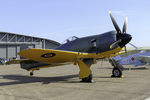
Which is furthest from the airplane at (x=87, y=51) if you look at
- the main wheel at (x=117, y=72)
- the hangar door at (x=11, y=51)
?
the hangar door at (x=11, y=51)

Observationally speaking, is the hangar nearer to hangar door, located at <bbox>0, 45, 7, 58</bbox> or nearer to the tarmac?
hangar door, located at <bbox>0, 45, 7, 58</bbox>

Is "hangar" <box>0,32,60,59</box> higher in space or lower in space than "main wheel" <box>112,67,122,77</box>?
higher

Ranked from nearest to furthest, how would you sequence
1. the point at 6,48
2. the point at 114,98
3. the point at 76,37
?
the point at 114,98, the point at 76,37, the point at 6,48

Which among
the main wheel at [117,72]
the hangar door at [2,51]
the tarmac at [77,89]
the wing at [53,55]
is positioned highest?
the hangar door at [2,51]

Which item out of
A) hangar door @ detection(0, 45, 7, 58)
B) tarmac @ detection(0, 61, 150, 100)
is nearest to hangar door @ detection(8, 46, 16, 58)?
hangar door @ detection(0, 45, 7, 58)

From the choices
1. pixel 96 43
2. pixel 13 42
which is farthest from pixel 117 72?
pixel 13 42

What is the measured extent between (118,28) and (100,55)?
6.72 ft

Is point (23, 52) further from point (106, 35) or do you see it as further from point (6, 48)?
point (6, 48)

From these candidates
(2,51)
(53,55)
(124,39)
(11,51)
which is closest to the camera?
(53,55)

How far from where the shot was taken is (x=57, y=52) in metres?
9.67

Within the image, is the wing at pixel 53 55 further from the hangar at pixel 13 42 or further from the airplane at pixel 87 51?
the hangar at pixel 13 42

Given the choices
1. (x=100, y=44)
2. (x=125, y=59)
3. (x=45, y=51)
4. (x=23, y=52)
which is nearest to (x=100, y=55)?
(x=100, y=44)

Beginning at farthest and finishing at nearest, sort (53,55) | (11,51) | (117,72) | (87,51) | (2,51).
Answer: (11,51), (2,51), (117,72), (87,51), (53,55)

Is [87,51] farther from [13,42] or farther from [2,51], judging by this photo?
[13,42]
